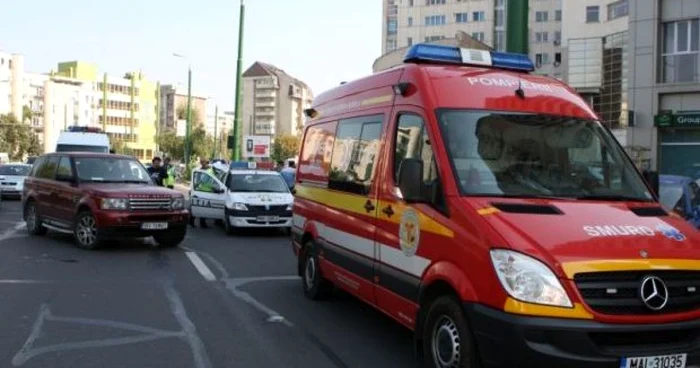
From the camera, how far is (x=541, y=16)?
87.5 m

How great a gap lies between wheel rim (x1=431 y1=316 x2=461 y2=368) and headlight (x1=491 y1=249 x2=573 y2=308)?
640 mm

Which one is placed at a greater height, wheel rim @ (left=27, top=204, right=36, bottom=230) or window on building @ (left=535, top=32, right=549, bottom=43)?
window on building @ (left=535, top=32, right=549, bottom=43)

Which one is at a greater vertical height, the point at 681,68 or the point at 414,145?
the point at 681,68

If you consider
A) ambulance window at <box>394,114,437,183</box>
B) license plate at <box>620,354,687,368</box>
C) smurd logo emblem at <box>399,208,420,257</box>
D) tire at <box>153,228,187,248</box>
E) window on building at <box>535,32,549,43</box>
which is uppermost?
window on building at <box>535,32,549,43</box>

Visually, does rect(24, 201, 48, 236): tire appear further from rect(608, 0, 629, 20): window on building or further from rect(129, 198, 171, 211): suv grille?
rect(608, 0, 629, 20): window on building

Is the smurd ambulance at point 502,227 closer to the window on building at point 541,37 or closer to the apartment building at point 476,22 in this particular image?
the apartment building at point 476,22

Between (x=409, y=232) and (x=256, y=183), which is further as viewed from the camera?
(x=256, y=183)

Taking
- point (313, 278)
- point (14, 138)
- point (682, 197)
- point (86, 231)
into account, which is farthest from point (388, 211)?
point (14, 138)

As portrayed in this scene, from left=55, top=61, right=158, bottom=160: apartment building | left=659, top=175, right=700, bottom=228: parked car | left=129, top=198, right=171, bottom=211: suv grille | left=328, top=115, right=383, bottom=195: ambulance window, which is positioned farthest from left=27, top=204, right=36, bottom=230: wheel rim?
left=55, top=61, right=158, bottom=160: apartment building

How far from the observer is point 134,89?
14800 cm

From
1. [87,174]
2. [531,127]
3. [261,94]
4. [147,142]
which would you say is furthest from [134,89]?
[531,127]

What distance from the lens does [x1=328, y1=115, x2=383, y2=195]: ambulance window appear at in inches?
267

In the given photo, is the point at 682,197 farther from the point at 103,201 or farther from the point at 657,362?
the point at 103,201

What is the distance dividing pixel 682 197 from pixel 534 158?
735cm
